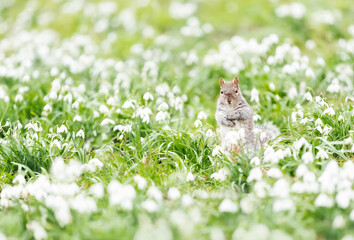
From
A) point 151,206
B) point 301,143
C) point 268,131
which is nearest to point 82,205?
point 151,206

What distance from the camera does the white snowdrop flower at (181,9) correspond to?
10.7 metres

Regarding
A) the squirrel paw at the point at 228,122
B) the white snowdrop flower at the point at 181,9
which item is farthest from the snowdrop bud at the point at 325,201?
the white snowdrop flower at the point at 181,9

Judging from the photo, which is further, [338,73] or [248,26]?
[248,26]

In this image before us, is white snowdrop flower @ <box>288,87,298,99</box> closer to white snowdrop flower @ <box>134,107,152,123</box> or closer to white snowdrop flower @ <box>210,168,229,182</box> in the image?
white snowdrop flower @ <box>134,107,152,123</box>

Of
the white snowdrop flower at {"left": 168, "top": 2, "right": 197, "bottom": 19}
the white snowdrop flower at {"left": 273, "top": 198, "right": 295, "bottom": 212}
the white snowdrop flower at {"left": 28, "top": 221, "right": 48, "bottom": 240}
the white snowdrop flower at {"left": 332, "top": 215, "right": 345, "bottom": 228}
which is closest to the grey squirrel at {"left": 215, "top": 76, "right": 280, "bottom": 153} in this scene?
the white snowdrop flower at {"left": 273, "top": 198, "right": 295, "bottom": 212}

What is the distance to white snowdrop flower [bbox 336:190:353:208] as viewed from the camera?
332cm

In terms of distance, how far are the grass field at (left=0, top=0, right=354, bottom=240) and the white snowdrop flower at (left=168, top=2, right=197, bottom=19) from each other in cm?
4

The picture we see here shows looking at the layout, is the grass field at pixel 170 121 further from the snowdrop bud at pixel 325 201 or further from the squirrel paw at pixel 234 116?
the squirrel paw at pixel 234 116

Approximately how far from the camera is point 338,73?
7.11 m

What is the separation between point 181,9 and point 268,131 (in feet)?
20.4

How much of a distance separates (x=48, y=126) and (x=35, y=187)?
7.54 feet

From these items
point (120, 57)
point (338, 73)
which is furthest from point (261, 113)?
point (120, 57)

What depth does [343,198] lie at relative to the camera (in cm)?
333

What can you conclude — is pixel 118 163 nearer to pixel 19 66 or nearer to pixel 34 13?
pixel 19 66
